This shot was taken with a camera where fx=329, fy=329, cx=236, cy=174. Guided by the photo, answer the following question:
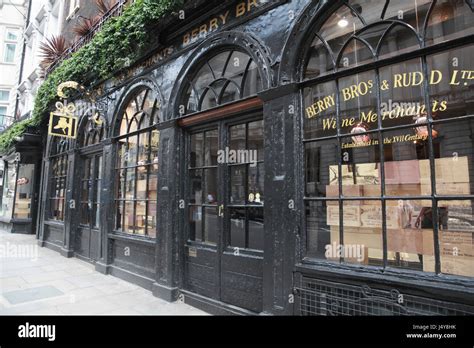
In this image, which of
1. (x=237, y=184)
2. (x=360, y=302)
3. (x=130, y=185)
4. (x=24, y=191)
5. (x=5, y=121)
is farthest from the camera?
(x=5, y=121)

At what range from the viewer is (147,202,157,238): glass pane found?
6.23 meters

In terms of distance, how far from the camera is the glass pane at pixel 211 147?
5.16 m

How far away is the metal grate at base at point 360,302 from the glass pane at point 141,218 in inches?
147

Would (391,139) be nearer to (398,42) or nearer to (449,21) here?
(398,42)

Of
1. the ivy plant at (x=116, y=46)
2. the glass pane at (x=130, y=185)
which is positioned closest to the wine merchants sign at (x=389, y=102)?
the ivy plant at (x=116, y=46)

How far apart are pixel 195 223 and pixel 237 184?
3.75 ft

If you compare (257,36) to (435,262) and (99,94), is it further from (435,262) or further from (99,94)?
(99,94)

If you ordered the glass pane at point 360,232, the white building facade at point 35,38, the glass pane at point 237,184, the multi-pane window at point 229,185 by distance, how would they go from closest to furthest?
the glass pane at point 360,232 < the multi-pane window at point 229,185 < the glass pane at point 237,184 < the white building facade at point 35,38

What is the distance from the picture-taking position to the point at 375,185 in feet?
11.4

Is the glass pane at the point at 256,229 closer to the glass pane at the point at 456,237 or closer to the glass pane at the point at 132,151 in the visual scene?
the glass pane at the point at 456,237

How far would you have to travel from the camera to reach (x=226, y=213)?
4.80 meters

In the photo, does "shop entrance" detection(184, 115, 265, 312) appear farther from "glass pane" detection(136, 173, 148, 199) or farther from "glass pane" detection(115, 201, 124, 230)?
"glass pane" detection(115, 201, 124, 230)

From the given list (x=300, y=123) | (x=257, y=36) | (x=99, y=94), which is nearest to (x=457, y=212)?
(x=300, y=123)

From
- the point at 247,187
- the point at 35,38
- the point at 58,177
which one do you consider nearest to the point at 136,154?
the point at 247,187
